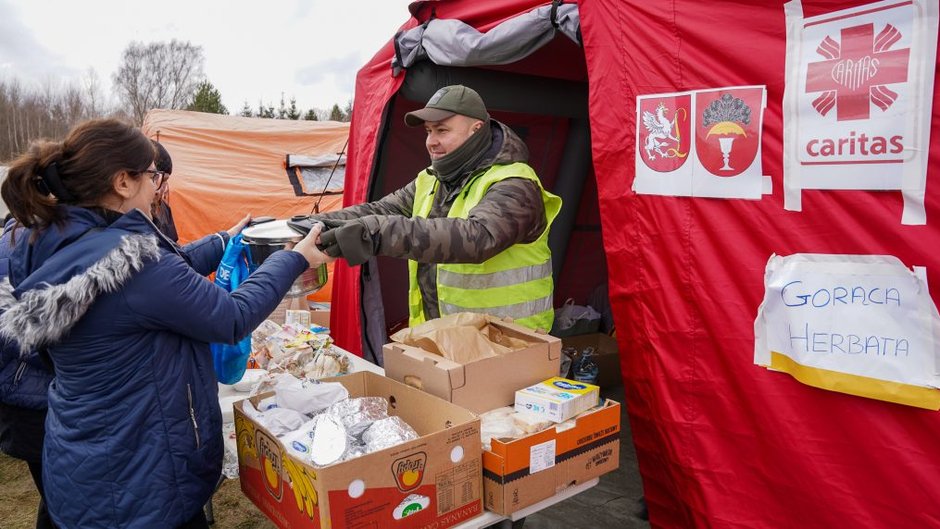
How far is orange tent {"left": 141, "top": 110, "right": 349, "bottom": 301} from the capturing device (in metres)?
6.36

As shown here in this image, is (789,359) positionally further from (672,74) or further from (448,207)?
(448,207)

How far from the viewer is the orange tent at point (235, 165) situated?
6.36m

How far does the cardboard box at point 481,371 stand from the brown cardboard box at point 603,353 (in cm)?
249

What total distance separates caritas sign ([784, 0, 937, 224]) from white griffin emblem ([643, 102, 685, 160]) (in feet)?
1.22

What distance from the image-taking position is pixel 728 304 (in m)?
2.02

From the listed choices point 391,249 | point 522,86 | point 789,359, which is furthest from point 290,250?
point 522,86

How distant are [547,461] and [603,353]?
9.96ft

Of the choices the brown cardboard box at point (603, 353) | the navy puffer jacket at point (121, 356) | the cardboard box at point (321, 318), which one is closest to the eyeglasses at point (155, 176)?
the navy puffer jacket at point (121, 356)

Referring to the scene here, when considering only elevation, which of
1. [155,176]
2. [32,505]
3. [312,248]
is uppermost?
[155,176]

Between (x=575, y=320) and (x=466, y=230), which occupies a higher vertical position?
(x=466, y=230)

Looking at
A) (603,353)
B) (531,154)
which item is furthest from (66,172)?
(603,353)

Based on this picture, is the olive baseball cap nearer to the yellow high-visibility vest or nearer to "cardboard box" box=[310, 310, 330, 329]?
the yellow high-visibility vest

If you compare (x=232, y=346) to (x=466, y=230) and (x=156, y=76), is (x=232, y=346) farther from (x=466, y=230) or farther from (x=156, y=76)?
(x=156, y=76)

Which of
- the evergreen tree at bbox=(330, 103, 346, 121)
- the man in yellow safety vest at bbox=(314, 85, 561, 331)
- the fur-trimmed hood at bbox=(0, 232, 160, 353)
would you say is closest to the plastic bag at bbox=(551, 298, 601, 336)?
the man in yellow safety vest at bbox=(314, 85, 561, 331)
